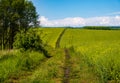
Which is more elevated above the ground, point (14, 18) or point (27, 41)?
point (14, 18)

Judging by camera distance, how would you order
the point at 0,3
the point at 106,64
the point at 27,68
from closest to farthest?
1. the point at 106,64
2. the point at 27,68
3. the point at 0,3

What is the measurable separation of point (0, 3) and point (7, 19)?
114 inches

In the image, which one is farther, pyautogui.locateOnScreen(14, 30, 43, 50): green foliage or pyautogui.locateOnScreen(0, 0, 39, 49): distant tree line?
pyautogui.locateOnScreen(0, 0, 39, 49): distant tree line

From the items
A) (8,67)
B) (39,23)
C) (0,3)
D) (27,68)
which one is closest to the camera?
(8,67)

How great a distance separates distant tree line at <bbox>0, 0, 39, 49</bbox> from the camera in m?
53.6

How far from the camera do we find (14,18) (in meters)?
53.3

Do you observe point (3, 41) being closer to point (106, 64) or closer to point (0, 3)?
point (0, 3)

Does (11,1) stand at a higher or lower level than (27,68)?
higher

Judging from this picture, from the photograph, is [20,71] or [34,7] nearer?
[20,71]

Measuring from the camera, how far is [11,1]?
179 feet

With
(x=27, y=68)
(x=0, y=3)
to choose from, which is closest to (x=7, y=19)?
(x=0, y=3)

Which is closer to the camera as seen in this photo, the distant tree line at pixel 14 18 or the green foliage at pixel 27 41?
the green foliage at pixel 27 41

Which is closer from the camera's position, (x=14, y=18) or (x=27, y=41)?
(x=27, y=41)

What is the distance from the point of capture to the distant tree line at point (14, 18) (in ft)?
176
